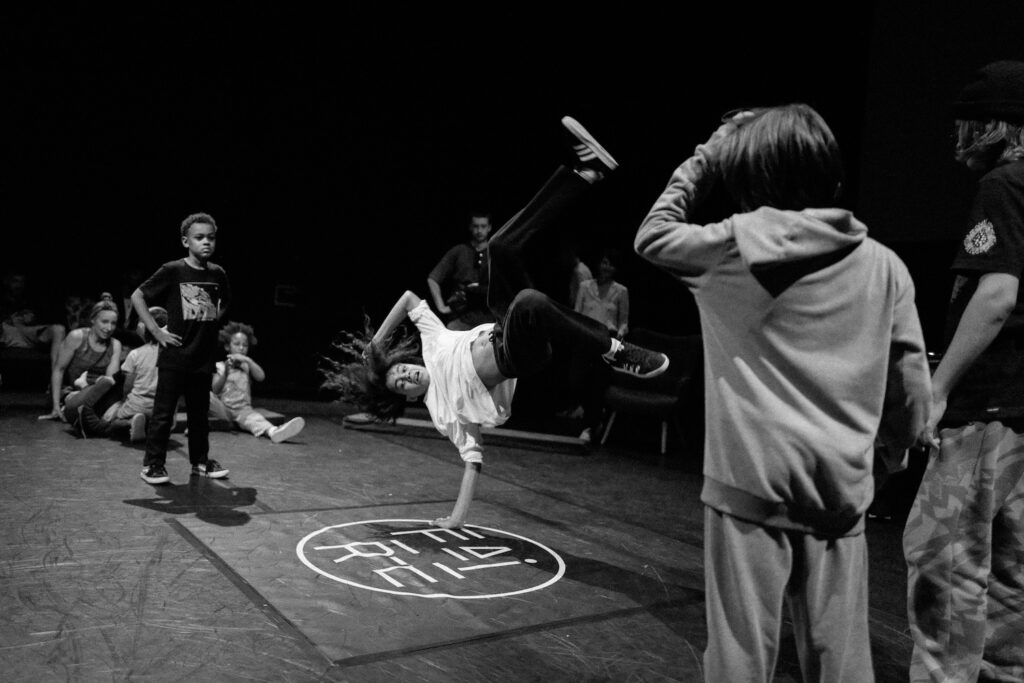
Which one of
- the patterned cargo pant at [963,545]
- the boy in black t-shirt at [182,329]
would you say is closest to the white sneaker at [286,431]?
the boy in black t-shirt at [182,329]

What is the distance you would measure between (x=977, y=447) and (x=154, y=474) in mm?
3995

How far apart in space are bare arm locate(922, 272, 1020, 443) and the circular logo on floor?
1.69 m

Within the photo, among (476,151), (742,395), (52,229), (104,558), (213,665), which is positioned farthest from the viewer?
(476,151)

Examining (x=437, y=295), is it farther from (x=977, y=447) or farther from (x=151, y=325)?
(x=977, y=447)

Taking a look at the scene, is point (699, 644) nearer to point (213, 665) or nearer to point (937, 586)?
point (937, 586)

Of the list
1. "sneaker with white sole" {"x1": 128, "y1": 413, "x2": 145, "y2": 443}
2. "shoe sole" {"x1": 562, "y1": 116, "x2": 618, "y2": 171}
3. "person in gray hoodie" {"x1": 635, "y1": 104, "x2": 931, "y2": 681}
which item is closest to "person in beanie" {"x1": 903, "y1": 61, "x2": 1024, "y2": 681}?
"person in gray hoodie" {"x1": 635, "y1": 104, "x2": 931, "y2": 681}

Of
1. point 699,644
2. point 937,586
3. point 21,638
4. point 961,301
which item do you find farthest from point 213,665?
point 961,301

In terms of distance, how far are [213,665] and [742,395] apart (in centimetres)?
170

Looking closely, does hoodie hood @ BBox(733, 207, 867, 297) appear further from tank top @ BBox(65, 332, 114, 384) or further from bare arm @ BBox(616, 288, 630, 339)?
tank top @ BBox(65, 332, 114, 384)

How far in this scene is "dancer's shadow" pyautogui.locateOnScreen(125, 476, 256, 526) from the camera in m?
3.79

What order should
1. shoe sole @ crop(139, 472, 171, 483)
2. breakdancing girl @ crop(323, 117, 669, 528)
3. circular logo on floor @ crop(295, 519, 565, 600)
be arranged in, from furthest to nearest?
1. shoe sole @ crop(139, 472, 171, 483)
2. breakdancing girl @ crop(323, 117, 669, 528)
3. circular logo on floor @ crop(295, 519, 565, 600)

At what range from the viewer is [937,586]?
79.7 inches

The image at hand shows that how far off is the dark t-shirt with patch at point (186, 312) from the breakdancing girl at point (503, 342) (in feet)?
3.37

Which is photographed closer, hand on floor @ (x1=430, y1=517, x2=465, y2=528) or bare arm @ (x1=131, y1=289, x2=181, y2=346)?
hand on floor @ (x1=430, y1=517, x2=465, y2=528)
